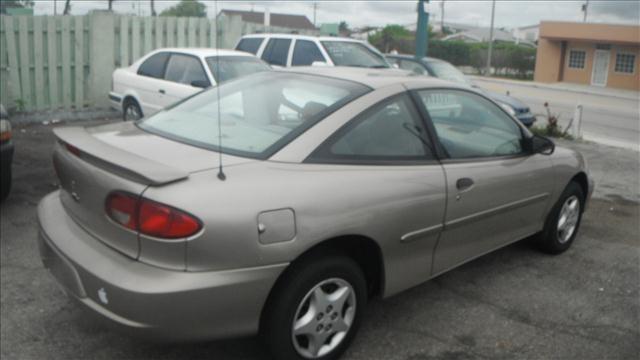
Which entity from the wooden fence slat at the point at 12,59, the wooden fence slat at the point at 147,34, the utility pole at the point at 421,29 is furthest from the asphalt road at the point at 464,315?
the utility pole at the point at 421,29

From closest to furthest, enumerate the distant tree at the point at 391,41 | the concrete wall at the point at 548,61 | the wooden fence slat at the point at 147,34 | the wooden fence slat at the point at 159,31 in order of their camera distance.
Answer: the wooden fence slat at the point at 147,34
the wooden fence slat at the point at 159,31
the concrete wall at the point at 548,61
the distant tree at the point at 391,41

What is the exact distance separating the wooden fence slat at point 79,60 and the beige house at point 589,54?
36.3 metres

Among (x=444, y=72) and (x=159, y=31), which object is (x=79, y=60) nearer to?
(x=159, y=31)

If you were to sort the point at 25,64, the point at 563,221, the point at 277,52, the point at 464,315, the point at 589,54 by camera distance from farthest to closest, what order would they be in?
the point at 589,54 → the point at 277,52 → the point at 25,64 → the point at 563,221 → the point at 464,315

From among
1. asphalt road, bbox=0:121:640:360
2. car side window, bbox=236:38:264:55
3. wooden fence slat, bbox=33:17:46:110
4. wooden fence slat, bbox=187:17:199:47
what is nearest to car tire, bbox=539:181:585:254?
asphalt road, bbox=0:121:640:360

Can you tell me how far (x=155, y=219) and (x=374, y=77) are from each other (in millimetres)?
1766

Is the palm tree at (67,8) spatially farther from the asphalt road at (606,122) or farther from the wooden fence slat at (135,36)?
the asphalt road at (606,122)

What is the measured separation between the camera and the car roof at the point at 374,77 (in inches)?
149

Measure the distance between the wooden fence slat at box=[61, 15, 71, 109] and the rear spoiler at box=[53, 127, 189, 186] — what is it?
857 cm

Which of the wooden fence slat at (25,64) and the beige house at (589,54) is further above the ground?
the beige house at (589,54)

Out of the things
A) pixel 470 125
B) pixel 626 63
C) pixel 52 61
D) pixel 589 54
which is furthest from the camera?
pixel 589 54

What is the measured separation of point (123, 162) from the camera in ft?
9.68

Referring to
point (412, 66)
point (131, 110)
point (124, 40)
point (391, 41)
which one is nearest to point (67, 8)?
point (124, 40)

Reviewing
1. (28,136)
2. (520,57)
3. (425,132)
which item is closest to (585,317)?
(425,132)
